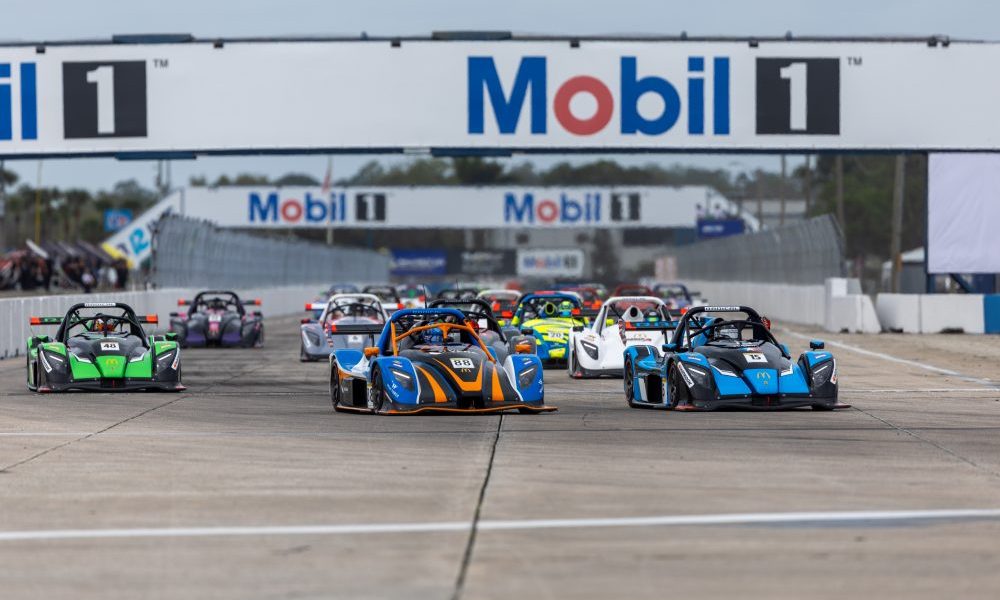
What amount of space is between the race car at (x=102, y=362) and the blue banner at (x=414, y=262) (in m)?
109

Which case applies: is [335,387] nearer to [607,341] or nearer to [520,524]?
[607,341]

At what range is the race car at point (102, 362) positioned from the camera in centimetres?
2108

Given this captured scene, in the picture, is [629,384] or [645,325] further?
[645,325]

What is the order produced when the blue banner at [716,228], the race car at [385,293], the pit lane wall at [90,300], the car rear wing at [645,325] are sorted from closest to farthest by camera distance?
1. the car rear wing at [645,325]
2. the pit lane wall at [90,300]
3. the race car at [385,293]
4. the blue banner at [716,228]

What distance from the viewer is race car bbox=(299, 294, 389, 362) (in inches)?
1145

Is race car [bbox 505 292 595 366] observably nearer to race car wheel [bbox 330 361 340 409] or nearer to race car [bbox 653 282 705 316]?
race car wheel [bbox 330 361 340 409]

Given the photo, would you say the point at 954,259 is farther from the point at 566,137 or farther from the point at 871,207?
the point at 871,207

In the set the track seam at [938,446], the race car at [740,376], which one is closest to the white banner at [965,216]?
the race car at [740,376]

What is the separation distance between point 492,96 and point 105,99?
889 cm

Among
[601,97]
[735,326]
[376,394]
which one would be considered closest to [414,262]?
[601,97]

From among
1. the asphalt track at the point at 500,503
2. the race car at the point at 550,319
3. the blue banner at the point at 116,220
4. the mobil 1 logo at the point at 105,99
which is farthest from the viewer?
the blue banner at the point at 116,220

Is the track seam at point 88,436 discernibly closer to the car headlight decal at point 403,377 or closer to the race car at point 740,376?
the car headlight decal at point 403,377

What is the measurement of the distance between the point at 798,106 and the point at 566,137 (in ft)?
17.6

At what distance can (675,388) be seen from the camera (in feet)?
Result: 60.2
